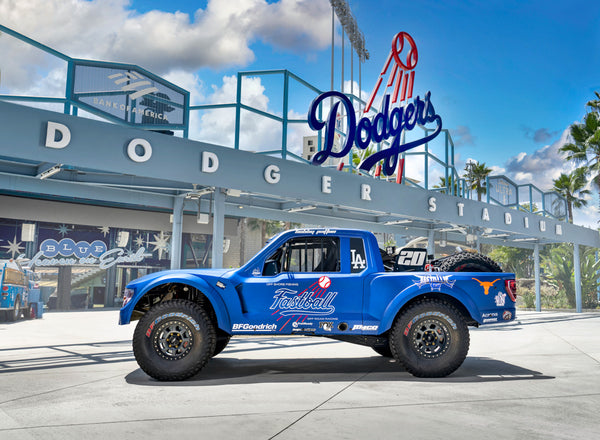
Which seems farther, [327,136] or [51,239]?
[51,239]

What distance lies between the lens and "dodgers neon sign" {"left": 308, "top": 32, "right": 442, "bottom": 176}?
49.8 feet

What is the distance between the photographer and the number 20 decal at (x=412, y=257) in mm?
7871

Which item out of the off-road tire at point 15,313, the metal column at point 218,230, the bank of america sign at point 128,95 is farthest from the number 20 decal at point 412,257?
the off-road tire at point 15,313

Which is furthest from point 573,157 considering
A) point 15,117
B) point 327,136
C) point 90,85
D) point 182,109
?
point 15,117

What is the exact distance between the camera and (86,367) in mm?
8031

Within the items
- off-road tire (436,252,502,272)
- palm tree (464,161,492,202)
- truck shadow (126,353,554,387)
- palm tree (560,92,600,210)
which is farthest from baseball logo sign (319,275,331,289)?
palm tree (464,161,492,202)

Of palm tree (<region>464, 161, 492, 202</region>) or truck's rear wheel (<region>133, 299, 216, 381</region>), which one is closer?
truck's rear wheel (<region>133, 299, 216, 381</region>)

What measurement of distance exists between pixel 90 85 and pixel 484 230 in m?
16.4

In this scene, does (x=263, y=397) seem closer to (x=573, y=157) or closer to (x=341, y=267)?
(x=341, y=267)

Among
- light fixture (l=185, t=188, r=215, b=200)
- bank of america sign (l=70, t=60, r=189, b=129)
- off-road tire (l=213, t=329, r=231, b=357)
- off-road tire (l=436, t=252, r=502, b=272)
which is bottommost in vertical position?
off-road tire (l=213, t=329, r=231, b=357)

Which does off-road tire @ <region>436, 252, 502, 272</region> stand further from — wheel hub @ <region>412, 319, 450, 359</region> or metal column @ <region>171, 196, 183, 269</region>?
metal column @ <region>171, 196, 183, 269</region>

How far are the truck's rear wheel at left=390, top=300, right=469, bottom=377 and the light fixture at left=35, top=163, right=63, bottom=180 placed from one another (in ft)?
21.5

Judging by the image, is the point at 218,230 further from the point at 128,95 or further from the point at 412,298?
the point at 412,298

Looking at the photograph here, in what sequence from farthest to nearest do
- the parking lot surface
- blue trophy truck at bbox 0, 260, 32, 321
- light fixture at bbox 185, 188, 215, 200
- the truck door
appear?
blue trophy truck at bbox 0, 260, 32, 321 → light fixture at bbox 185, 188, 215, 200 → the truck door → the parking lot surface
